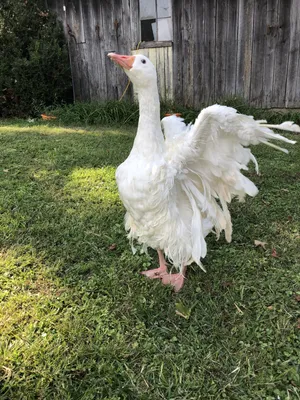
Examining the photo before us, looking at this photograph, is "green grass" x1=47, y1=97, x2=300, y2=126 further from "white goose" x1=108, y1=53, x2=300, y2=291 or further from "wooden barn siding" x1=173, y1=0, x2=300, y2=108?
"white goose" x1=108, y1=53, x2=300, y2=291

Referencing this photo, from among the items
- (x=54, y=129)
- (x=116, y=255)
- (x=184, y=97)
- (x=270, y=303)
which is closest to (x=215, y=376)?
(x=270, y=303)

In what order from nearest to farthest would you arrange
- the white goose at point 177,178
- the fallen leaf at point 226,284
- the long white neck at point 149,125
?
1. the white goose at point 177,178
2. the long white neck at point 149,125
3. the fallen leaf at point 226,284

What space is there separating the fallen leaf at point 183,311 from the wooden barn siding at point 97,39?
21.9 feet

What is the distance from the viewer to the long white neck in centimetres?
236

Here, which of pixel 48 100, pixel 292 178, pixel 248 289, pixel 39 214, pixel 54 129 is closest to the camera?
pixel 248 289

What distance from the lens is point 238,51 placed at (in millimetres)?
7004

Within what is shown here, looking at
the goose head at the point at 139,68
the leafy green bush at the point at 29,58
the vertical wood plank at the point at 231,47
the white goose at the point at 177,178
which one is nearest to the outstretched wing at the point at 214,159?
the white goose at the point at 177,178

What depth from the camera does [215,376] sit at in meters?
1.86

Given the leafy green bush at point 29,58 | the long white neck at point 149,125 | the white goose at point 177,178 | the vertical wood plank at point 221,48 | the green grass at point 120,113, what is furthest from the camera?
the leafy green bush at point 29,58

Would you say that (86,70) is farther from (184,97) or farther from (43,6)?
(184,97)

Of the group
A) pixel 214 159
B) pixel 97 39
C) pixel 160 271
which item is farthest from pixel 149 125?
pixel 97 39

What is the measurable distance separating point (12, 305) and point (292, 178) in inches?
138

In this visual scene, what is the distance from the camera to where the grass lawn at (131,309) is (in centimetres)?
181

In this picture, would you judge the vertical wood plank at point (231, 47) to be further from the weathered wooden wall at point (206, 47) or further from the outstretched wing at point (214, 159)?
the outstretched wing at point (214, 159)
